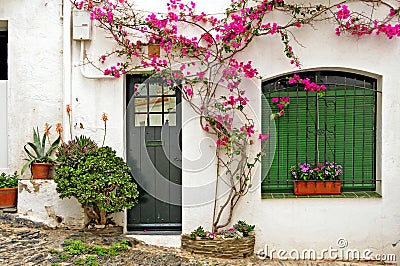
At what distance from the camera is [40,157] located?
22.5 feet

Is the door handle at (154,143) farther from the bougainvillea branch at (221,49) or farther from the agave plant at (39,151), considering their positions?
the agave plant at (39,151)

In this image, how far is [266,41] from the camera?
22.1 feet

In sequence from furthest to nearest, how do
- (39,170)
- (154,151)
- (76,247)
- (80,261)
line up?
(154,151), (39,170), (76,247), (80,261)

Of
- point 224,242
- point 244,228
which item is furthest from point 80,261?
point 244,228

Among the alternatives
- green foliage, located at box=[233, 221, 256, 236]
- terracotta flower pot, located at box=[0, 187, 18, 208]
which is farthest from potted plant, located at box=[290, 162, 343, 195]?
terracotta flower pot, located at box=[0, 187, 18, 208]

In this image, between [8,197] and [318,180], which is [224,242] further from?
[8,197]

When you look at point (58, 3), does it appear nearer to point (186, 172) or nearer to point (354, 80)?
point (186, 172)

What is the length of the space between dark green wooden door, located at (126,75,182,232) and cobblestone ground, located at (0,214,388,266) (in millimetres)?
521

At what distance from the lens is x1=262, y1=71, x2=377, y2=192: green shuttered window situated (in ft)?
22.6

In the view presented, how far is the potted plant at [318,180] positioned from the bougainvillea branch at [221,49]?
0.67 m

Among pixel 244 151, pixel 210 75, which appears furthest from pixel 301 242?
pixel 210 75

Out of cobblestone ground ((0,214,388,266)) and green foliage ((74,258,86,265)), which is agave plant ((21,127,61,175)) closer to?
cobblestone ground ((0,214,388,266))

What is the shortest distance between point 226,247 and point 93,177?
6.40 feet

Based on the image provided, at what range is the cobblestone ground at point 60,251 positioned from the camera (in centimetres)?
557
